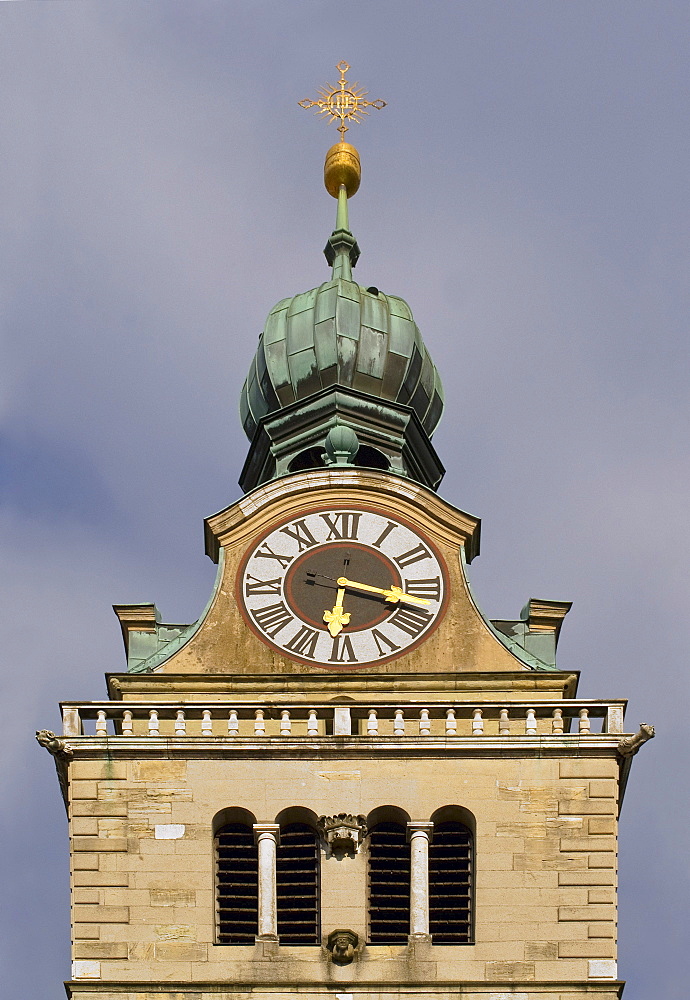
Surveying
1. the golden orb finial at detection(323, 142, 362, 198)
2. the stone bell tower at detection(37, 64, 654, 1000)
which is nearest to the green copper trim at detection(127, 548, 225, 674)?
the stone bell tower at detection(37, 64, 654, 1000)

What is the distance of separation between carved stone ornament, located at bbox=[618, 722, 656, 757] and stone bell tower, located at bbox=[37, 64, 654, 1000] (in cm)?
3

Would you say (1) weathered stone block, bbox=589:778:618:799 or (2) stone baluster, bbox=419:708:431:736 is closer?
(1) weathered stone block, bbox=589:778:618:799

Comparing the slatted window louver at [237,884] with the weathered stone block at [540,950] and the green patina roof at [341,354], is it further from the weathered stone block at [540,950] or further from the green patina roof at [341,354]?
the green patina roof at [341,354]

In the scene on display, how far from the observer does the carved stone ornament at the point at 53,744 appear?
42625mm

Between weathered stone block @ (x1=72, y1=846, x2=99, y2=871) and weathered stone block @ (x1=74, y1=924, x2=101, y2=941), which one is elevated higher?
weathered stone block @ (x1=72, y1=846, x2=99, y2=871)

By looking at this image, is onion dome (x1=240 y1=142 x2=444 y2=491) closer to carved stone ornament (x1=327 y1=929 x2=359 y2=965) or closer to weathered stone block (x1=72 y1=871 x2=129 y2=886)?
weathered stone block (x1=72 y1=871 x2=129 y2=886)

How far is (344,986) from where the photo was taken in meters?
40.9

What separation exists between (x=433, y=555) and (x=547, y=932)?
6.10 m

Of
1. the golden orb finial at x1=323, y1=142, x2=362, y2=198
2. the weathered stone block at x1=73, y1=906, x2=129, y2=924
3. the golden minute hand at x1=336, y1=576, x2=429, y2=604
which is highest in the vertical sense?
the golden orb finial at x1=323, y1=142, x2=362, y2=198

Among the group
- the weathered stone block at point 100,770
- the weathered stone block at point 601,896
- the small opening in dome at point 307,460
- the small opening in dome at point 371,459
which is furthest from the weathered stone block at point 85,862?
the small opening in dome at point 371,459

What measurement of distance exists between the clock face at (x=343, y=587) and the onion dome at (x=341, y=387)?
194cm

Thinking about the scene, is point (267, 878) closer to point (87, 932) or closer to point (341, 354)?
point (87, 932)

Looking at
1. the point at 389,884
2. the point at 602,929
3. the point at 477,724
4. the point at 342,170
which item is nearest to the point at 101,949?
the point at 389,884

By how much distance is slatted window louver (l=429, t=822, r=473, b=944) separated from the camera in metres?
41.7
